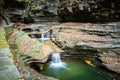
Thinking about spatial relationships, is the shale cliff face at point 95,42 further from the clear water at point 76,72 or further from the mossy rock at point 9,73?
the mossy rock at point 9,73

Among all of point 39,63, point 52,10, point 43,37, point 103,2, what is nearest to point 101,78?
point 39,63

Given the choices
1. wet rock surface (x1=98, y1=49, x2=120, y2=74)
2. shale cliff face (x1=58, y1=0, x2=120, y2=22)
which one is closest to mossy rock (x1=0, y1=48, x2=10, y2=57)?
wet rock surface (x1=98, y1=49, x2=120, y2=74)

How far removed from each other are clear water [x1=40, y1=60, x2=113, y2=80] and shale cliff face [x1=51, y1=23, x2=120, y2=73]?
2.44 ft

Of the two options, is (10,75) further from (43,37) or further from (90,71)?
(43,37)

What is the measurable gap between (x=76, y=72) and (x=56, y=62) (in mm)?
1844

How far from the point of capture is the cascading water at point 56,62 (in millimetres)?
11969

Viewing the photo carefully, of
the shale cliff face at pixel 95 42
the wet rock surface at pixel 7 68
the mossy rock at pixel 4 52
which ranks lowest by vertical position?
the shale cliff face at pixel 95 42

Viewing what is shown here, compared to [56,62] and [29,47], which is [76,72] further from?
[29,47]

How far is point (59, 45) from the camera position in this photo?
14.0m

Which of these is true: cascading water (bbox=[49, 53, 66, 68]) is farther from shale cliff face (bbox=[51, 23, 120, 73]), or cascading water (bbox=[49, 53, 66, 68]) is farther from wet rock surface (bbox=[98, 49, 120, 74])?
wet rock surface (bbox=[98, 49, 120, 74])

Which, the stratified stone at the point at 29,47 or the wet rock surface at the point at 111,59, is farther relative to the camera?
the wet rock surface at the point at 111,59

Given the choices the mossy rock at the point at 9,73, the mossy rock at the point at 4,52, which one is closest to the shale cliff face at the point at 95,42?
the mossy rock at the point at 4,52

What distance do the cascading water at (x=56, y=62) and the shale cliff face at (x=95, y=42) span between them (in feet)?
3.40

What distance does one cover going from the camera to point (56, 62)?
12516 millimetres
